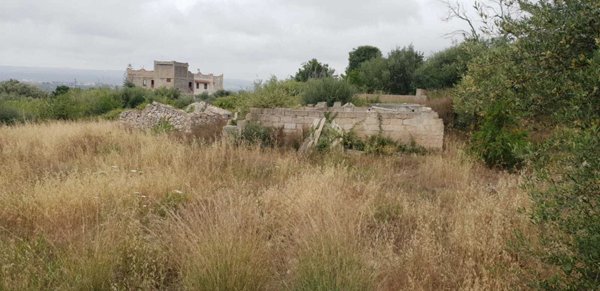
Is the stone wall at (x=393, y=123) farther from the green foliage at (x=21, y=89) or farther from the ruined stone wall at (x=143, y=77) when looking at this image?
the ruined stone wall at (x=143, y=77)

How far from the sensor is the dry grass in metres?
2.92

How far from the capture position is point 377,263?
3.15 meters

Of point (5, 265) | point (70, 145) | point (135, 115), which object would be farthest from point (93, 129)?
point (5, 265)

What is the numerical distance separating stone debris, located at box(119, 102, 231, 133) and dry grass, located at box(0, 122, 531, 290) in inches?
278

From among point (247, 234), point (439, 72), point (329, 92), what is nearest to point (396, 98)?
point (329, 92)

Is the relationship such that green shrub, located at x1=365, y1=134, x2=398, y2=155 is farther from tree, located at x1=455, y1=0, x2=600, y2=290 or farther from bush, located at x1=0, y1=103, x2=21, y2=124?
bush, located at x1=0, y1=103, x2=21, y2=124

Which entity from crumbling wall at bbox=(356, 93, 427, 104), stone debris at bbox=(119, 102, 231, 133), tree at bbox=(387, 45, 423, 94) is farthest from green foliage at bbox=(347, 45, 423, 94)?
stone debris at bbox=(119, 102, 231, 133)

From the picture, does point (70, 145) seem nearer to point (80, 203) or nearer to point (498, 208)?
point (80, 203)

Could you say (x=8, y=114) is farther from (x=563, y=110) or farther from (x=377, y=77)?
(x=563, y=110)

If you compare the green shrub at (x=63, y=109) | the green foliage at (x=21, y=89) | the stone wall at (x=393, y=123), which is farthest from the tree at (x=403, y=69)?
the green foliage at (x=21, y=89)

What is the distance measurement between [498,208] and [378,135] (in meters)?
6.61

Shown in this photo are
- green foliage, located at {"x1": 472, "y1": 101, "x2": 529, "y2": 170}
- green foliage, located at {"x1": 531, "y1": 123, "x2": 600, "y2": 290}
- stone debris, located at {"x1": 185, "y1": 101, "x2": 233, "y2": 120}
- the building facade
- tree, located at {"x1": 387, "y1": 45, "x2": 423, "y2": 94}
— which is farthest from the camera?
the building facade

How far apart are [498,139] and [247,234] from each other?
6.18 m

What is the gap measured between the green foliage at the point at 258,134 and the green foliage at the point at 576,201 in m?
7.98
